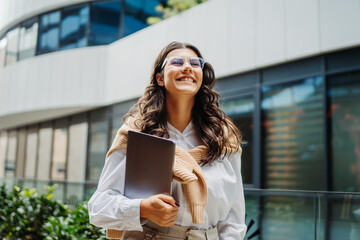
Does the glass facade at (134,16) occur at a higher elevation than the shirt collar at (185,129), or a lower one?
higher

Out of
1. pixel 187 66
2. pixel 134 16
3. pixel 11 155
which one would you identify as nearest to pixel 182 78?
pixel 187 66

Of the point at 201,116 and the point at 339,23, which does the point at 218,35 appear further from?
the point at 201,116

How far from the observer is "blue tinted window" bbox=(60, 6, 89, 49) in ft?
44.1

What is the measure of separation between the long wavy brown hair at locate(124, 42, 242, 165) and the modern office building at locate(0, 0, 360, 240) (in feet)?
5.56

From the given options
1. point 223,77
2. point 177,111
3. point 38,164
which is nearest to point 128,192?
point 177,111

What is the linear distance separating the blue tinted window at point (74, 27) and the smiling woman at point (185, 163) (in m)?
11.8

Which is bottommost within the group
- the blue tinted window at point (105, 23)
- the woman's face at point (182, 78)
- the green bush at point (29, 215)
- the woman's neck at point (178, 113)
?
the green bush at point (29, 215)

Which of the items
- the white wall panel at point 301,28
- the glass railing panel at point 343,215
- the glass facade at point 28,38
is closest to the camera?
the glass railing panel at point 343,215

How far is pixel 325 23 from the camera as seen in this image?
21.4ft

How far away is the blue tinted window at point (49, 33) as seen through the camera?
563 inches

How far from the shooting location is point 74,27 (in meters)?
13.8

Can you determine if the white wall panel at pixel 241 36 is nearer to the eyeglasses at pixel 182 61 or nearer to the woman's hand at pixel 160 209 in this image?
the eyeglasses at pixel 182 61

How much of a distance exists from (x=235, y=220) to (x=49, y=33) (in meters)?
14.1

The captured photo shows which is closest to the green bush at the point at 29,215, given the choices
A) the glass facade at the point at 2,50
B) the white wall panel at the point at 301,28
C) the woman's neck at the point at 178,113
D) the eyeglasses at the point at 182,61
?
the woman's neck at the point at 178,113
